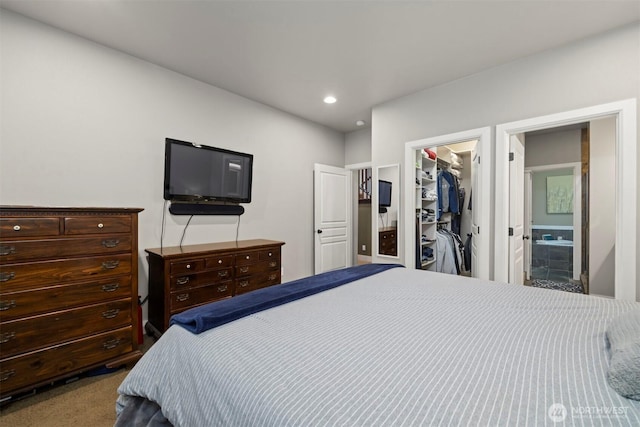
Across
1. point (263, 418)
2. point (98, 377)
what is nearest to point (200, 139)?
point (98, 377)

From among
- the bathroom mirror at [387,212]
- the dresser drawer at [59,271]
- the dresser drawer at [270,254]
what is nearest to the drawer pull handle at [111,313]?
the dresser drawer at [59,271]

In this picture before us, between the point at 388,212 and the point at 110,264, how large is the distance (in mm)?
3115

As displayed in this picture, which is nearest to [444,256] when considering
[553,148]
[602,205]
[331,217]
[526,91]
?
[331,217]

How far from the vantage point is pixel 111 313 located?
1.95 meters

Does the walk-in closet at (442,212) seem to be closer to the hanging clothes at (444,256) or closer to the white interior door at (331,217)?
the hanging clothes at (444,256)

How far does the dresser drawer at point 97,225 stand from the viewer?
70.1 inches

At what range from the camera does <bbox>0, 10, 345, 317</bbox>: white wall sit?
6.59 feet

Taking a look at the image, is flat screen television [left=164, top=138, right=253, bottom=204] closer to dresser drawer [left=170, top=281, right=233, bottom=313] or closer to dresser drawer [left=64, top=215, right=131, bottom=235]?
dresser drawer [left=64, top=215, right=131, bottom=235]

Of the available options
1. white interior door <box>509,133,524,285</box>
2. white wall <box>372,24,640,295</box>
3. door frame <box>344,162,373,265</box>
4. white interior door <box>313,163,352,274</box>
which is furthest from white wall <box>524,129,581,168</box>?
white interior door <box>313,163,352,274</box>

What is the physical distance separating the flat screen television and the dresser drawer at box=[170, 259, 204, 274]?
716mm

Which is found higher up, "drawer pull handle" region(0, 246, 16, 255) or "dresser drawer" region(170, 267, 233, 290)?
"drawer pull handle" region(0, 246, 16, 255)

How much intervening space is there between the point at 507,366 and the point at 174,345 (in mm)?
1161

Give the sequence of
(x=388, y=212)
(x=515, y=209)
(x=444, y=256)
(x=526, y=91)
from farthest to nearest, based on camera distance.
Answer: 1. (x=444, y=256)
2. (x=388, y=212)
3. (x=515, y=209)
4. (x=526, y=91)

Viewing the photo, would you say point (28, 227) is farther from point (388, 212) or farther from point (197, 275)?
point (388, 212)
